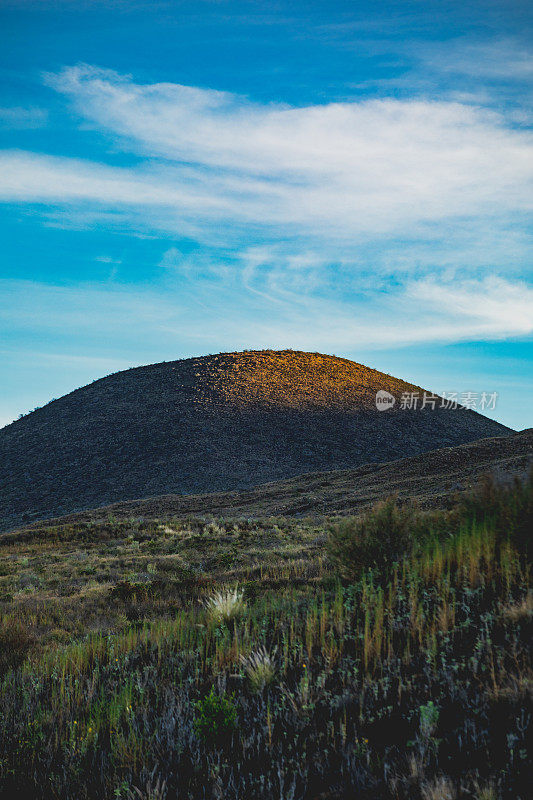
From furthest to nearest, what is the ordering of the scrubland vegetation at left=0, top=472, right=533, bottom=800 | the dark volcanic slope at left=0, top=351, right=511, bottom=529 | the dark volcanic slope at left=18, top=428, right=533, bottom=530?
the dark volcanic slope at left=0, top=351, right=511, bottom=529
the dark volcanic slope at left=18, top=428, right=533, bottom=530
the scrubland vegetation at left=0, top=472, right=533, bottom=800

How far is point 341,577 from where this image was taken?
7109 millimetres

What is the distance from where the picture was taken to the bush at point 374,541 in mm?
6695

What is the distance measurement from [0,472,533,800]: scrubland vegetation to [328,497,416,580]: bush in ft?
0.08

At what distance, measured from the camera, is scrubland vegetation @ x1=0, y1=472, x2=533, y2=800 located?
310cm

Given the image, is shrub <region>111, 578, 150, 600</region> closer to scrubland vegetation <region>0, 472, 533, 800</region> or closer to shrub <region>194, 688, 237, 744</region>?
scrubland vegetation <region>0, 472, 533, 800</region>

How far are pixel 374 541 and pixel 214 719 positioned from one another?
3582 millimetres

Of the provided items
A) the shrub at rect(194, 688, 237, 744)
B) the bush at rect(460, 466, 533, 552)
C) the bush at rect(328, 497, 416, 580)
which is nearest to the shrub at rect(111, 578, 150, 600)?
the bush at rect(328, 497, 416, 580)

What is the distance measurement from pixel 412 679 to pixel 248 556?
1289cm

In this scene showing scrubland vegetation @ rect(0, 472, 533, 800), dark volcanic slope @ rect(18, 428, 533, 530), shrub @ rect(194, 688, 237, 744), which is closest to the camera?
scrubland vegetation @ rect(0, 472, 533, 800)

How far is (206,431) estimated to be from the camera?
2564 inches

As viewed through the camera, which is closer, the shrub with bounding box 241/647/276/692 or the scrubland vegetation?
the scrubland vegetation

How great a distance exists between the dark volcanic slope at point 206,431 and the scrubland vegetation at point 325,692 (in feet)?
157

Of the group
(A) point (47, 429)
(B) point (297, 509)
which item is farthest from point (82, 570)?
(A) point (47, 429)

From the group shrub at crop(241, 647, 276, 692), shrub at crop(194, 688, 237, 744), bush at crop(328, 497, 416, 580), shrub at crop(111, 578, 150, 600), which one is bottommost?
shrub at crop(111, 578, 150, 600)
